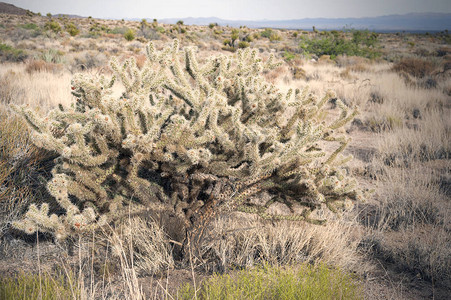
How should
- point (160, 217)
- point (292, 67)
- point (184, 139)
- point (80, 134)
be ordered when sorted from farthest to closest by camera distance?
1. point (292, 67)
2. point (160, 217)
3. point (184, 139)
4. point (80, 134)

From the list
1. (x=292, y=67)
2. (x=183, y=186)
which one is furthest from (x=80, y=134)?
(x=292, y=67)

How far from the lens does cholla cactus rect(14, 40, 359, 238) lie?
2.37 metres

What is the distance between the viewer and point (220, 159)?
282 centimetres

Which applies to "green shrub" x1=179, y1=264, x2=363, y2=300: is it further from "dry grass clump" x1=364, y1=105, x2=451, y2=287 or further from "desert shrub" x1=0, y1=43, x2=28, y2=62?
"desert shrub" x1=0, y1=43, x2=28, y2=62

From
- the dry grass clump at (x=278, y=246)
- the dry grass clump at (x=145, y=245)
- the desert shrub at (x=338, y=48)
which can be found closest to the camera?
the dry grass clump at (x=145, y=245)

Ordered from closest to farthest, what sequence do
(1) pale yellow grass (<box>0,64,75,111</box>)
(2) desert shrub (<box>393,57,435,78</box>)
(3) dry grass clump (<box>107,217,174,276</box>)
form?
1. (3) dry grass clump (<box>107,217,174,276</box>)
2. (1) pale yellow grass (<box>0,64,75,111</box>)
3. (2) desert shrub (<box>393,57,435,78</box>)

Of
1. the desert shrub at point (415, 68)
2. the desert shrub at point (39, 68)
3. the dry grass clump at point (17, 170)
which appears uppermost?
the desert shrub at point (415, 68)

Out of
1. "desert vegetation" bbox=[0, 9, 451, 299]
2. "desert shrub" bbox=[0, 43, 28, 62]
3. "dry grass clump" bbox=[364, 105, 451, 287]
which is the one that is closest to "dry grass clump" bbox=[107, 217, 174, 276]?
"desert vegetation" bbox=[0, 9, 451, 299]

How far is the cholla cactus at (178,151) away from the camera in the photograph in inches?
→ 93.2

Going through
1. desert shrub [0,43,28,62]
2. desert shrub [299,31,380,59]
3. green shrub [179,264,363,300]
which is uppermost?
desert shrub [299,31,380,59]

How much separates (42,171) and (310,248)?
326 cm

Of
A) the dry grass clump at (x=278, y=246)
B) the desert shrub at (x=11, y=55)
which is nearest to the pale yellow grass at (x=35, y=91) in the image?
the dry grass clump at (x=278, y=246)

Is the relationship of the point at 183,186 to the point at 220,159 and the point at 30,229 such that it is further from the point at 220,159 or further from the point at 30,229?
the point at 30,229

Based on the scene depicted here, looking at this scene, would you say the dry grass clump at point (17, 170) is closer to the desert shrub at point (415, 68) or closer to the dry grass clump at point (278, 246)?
the dry grass clump at point (278, 246)
